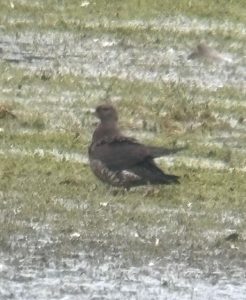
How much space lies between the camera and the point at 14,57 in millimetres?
17359

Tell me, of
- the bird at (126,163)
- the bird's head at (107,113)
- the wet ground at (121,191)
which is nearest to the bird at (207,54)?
the wet ground at (121,191)

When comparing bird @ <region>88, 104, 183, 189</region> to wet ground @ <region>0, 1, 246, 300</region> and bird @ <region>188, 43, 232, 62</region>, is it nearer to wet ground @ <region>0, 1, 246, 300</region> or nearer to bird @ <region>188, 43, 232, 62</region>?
wet ground @ <region>0, 1, 246, 300</region>

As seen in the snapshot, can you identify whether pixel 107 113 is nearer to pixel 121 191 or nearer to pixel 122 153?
pixel 122 153

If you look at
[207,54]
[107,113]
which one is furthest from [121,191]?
[207,54]

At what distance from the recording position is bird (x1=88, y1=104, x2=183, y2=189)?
11875 millimetres

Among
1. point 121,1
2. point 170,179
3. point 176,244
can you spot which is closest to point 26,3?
point 121,1

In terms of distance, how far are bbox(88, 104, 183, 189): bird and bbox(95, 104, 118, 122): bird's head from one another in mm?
464

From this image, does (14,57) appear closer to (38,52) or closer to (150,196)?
(38,52)

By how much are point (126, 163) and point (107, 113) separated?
34.5 inches

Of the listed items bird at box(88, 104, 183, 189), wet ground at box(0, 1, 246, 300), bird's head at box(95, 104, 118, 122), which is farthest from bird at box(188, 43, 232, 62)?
bird at box(88, 104, 183, 189)

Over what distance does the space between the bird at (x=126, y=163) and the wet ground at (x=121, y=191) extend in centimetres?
10

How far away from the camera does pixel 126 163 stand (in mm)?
12070

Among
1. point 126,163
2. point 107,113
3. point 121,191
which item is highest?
point 107,113

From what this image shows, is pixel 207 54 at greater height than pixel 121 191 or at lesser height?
greater
